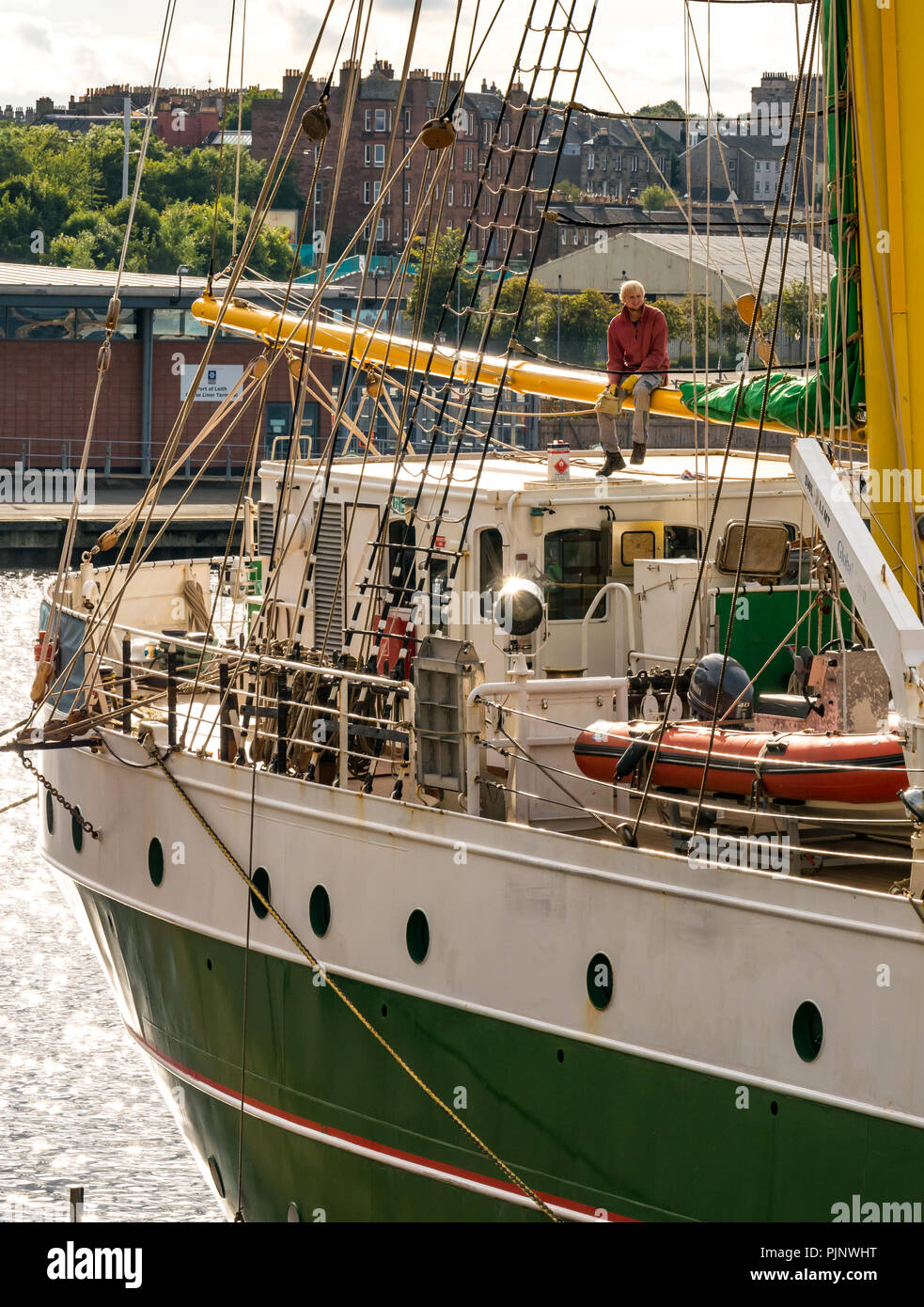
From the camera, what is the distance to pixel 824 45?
12328 millimetres

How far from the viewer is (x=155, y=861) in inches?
585

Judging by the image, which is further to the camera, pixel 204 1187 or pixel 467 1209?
pixel 204 1187

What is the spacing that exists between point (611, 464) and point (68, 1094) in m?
10.0

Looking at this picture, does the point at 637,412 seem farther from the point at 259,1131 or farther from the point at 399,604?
the point at 259,1131

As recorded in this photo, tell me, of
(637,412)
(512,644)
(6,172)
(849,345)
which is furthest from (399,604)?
(6,172)

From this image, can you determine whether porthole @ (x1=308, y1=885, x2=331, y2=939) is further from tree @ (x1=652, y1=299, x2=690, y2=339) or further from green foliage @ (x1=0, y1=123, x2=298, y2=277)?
green foliage @ (x1=0, y1=123, x2=298, y2=277)

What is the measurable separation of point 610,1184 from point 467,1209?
5.08 ft

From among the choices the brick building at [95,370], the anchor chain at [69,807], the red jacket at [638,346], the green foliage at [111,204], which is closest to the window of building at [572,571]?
the red jacket at [638,346]

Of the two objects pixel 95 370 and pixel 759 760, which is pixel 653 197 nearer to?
pixel 95 370

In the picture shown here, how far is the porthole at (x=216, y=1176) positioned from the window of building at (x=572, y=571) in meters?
5.42

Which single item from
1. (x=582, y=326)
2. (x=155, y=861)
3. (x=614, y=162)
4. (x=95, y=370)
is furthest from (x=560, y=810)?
(x=614, y=162)

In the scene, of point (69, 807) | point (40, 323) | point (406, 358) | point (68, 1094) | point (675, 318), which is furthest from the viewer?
point (675, 318)

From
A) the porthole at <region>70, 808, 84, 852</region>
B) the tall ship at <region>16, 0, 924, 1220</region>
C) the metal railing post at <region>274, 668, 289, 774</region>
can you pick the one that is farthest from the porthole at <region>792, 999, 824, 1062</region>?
the porthole at <region>70, 808, 84, 852</region>

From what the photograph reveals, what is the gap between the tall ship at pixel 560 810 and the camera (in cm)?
1029
